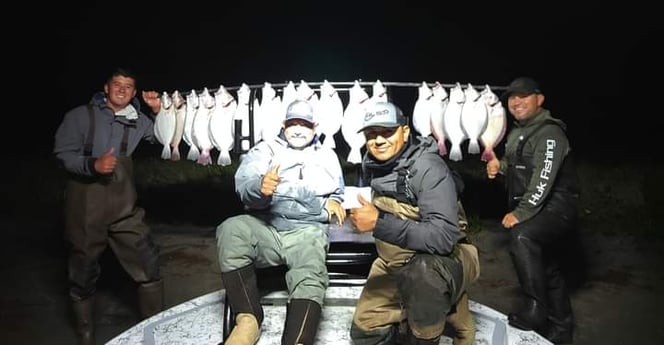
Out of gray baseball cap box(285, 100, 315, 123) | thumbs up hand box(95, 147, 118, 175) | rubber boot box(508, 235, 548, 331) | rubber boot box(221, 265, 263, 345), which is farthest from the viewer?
rubber boot box(508, 235, 548, 331)

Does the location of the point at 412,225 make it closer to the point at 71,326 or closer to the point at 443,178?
the point at 443,178

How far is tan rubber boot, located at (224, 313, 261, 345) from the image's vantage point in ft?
10.1

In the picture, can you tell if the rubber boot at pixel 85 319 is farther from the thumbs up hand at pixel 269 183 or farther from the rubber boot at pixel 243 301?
the thumbs up hand at pixel 269 183

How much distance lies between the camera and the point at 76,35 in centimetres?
1861

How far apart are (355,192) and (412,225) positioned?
102cm

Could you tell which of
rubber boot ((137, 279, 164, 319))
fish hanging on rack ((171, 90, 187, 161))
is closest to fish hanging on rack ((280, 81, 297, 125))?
fish hanging on rack ((171, 90, 187, 161))

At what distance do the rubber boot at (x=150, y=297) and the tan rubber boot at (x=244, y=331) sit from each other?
136 centimetres

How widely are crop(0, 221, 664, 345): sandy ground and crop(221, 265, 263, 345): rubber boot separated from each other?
233 centimetres

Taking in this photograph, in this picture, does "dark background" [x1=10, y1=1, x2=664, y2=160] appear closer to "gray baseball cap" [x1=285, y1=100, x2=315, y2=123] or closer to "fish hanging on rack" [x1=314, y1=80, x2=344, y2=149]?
"fish hanging on rack" [x1=314, y1=80, x2=344, y2=149]

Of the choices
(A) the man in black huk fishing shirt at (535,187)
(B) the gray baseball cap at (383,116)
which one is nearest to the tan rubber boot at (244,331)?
(B) the gray baseball cap at (383,116)

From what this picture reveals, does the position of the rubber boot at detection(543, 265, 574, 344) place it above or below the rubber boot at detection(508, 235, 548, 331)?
below

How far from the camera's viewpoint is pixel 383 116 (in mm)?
2875

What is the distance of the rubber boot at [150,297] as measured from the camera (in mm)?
4289

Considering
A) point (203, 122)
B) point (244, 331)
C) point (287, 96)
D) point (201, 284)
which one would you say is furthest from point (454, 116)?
point (201, 284)
